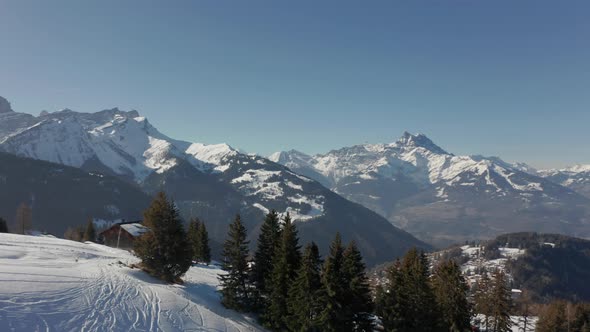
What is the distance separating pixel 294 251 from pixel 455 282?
19964 mm

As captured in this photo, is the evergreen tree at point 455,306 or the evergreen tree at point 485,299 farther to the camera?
the evergreen tree at point 485,299

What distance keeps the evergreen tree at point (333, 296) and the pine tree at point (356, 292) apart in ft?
1.79

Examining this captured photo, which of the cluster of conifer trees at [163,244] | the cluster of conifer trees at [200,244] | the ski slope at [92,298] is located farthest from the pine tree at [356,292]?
the cluster of conifer trees at [200,244]

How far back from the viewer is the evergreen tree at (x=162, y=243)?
48.6 m

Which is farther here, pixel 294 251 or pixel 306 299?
pixel 294 251

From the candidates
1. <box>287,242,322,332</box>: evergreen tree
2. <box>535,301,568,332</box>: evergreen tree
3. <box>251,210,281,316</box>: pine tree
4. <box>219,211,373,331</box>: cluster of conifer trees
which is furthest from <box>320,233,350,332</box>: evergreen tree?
<box>535,301,568,332</box>: evergreen tree

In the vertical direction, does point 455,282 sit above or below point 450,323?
above

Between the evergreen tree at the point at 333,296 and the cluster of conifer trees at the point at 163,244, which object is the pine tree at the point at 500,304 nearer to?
the evergreen tree at the point at 333,296

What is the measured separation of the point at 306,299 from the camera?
40.7 meters

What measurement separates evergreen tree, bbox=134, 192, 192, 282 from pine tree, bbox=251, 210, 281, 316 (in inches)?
376

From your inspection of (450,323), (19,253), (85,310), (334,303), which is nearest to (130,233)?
(19,253)

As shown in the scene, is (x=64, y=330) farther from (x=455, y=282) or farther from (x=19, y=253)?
(x=455, y=282)

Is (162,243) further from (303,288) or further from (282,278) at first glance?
(303,288)

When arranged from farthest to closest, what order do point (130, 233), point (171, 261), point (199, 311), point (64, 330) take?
point (130, 233) < point (171, 261) < point (199, 311) < point (64, 330)
